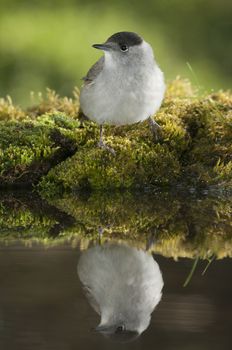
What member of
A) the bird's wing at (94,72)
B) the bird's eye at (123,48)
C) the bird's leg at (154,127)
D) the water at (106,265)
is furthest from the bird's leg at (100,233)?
the bird's eye at (123,48)

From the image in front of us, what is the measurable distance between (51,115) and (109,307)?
375 cm

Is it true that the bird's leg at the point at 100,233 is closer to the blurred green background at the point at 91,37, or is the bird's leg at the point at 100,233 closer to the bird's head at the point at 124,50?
the bird's head at the point at 124,50

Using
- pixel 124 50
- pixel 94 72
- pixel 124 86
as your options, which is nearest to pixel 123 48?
pixel 124 50

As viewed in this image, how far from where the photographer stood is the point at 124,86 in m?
6.52

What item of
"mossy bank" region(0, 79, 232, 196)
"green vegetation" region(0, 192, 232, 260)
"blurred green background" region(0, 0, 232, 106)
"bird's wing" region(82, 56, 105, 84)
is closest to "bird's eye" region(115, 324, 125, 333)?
"green vegetation" region(0, 192, 232, 260)

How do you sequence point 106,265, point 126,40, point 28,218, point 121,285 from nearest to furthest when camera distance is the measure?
point 121,285, point 106,265, point 28,218, point 126,40

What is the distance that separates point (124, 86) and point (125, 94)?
64mm

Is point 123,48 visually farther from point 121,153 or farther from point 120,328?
point 120,328

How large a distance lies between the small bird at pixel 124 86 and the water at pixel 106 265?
0.76m

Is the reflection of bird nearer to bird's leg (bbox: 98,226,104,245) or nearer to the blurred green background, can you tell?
bird's leg (bbox: 98,226,104,245)

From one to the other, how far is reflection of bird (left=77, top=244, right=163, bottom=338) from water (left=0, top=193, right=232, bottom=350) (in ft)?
0.06

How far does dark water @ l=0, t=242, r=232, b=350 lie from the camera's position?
3.06 m

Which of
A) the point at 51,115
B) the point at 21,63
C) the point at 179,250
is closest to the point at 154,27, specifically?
the point at 21,63

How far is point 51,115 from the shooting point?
7.15m
